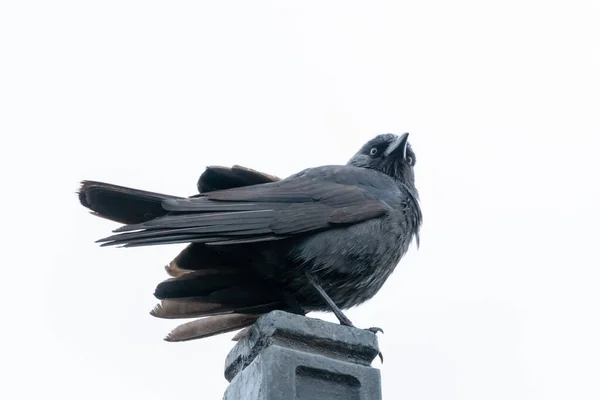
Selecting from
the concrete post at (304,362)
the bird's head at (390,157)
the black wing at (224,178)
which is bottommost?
the concrete post at (304,362)

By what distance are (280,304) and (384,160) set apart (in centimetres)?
164

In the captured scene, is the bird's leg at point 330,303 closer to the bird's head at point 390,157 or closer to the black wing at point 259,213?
the black wing at point 259,213

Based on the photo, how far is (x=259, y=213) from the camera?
4.83m

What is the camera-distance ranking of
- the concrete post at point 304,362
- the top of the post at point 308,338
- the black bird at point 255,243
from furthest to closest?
1. the black bird at point 255,243
2. the top of the post at point 308,338
3. the concrete post at point 304,362

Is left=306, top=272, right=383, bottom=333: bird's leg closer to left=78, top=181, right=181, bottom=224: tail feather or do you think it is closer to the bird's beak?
left=78, top=181, right=181, bottom=224: tail feather

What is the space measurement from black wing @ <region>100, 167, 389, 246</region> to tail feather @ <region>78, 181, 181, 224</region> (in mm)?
81

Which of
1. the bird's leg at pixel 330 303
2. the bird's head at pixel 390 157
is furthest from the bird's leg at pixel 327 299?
the bird's head at pixel 390 157

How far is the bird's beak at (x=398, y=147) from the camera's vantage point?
6.11 m

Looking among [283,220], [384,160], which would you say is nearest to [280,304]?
[283,220]

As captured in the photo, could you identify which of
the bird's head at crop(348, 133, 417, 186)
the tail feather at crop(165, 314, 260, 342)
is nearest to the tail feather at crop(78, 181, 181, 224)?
the tail feather at crop(165, 314, 260, 342)

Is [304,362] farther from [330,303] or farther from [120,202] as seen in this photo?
[120,202]

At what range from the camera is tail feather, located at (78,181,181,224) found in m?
4.55

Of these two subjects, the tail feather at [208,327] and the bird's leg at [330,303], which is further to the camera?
the tail feather at [208,327]

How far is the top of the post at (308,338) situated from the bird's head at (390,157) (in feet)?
6.64
